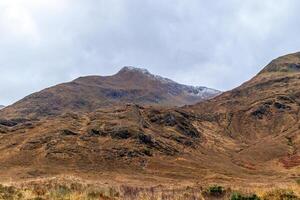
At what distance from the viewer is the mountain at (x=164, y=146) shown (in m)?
92.9

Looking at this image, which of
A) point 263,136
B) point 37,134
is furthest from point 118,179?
point 263,136

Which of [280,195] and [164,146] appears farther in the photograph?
Answer: [164,146]

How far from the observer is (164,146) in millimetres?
114750

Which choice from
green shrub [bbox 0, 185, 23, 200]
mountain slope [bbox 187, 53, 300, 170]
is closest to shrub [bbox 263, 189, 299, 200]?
green shrub [bbox 0, 185, 23, 200]

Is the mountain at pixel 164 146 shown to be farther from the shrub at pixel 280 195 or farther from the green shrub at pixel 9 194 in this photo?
the green shrub at pixel 9 194

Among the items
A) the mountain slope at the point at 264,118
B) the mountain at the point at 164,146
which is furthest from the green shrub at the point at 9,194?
the mountain slope at the point at 264,118

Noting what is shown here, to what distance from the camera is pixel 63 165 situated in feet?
316

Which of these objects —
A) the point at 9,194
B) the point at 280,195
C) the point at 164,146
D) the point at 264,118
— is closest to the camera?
the point at 9,194

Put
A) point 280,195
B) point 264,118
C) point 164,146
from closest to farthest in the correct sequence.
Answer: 1. point 280,195
2. point 164,146
3. point 264,118

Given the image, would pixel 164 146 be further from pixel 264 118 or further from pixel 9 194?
pixel 9 194

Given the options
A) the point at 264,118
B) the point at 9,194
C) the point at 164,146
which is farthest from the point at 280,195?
the point at 264,118

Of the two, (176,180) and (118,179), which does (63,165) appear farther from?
(176,180)

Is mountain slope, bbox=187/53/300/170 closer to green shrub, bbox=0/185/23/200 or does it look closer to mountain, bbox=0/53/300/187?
mountain, bbox=0/53/300/187

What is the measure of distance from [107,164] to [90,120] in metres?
28.5
